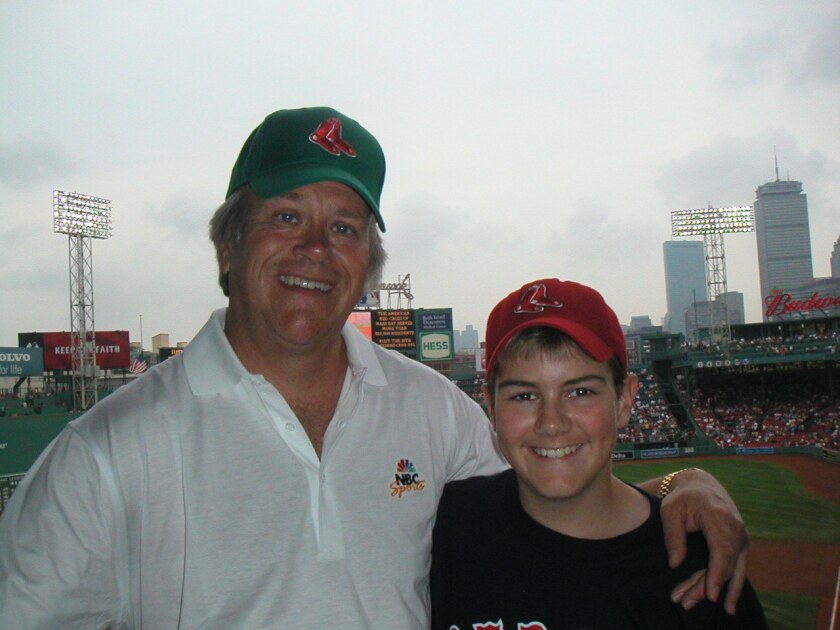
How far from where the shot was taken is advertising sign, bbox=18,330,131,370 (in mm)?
35625

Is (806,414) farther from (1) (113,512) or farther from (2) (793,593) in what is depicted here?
(1) (113,512)

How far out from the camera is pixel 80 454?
68.2 inches

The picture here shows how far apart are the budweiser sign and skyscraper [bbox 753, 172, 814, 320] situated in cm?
13156

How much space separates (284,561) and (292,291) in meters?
0.85

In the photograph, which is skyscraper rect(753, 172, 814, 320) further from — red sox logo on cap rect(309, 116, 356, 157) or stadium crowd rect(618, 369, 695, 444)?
red sox logo on cap rect(309, 116, 356, 157)

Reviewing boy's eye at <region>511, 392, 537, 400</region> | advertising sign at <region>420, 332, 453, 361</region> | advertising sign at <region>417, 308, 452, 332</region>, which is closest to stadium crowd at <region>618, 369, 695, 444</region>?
advertising sign at <region>420, 332, 453, 361</region>

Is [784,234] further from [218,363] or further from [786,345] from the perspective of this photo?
[218,363]

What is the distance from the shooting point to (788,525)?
664 inches

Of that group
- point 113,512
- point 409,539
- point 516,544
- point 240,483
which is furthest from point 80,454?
point 516,544

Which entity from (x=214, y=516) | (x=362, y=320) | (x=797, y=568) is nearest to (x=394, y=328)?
(x=362, y=320)

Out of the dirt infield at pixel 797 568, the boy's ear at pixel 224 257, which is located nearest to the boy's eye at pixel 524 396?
the boy's ear at pixel 224 257

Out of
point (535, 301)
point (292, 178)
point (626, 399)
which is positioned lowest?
point (626, 399)

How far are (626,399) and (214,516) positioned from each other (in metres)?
1.44

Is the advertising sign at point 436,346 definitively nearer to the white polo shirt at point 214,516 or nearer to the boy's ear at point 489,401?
the boy's ear at point 489,401
